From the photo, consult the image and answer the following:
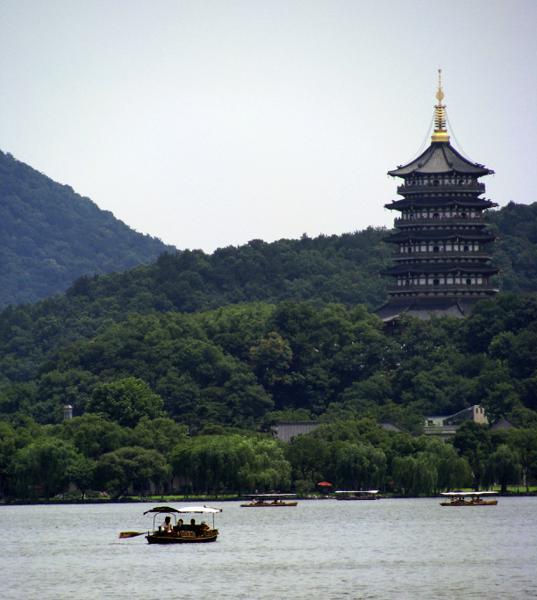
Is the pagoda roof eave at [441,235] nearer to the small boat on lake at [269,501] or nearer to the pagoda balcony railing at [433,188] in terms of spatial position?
the pagoda balcony railing at [433,188]

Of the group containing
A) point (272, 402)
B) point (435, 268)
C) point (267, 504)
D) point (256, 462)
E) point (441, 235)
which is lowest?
point (267, 504)

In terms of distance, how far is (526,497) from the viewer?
145250 millimetres

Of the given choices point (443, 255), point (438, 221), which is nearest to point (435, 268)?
point (443, 255)

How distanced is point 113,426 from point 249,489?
1284 cm

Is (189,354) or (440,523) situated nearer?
(440,523)

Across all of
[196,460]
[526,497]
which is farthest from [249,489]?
[526,497]

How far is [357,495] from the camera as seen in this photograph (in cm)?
14312

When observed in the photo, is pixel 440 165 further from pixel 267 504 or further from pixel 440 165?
pixel 267 504

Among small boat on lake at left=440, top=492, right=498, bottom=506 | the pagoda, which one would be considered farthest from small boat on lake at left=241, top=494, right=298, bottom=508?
the pagoda

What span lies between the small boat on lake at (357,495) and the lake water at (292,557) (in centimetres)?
889

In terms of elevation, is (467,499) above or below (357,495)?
below

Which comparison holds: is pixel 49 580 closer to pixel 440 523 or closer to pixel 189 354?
pixel 440 523

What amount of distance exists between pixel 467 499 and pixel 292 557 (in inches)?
1854

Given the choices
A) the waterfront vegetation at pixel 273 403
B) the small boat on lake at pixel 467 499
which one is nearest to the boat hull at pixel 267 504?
the waterfront vegetation at pixel 273 403
